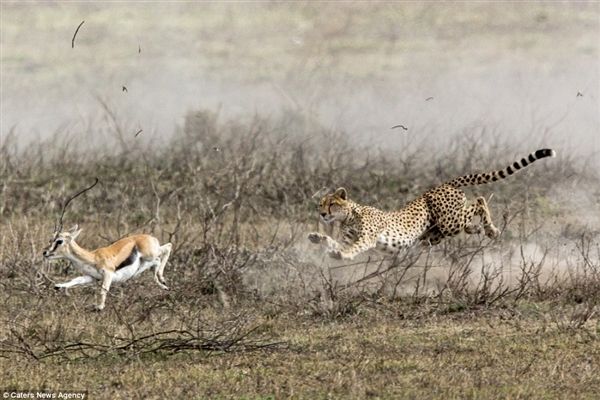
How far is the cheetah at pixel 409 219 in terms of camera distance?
1352 centimetres

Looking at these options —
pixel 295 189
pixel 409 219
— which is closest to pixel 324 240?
pixel 409 219

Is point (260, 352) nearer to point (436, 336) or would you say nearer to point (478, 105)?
point (436, 336)

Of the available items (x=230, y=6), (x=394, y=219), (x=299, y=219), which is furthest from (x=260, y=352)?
(x=230, y=6)

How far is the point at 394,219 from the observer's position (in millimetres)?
13805

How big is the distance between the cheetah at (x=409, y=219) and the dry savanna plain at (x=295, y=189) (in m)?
0.17

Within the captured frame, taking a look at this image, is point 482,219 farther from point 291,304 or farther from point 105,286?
point 105,286

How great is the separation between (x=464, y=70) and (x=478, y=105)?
57cm

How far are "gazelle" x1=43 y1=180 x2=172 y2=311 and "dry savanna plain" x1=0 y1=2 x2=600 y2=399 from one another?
232mm

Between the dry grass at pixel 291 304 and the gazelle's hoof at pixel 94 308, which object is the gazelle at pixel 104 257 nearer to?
the gazelle's hoof at pixel 94 308

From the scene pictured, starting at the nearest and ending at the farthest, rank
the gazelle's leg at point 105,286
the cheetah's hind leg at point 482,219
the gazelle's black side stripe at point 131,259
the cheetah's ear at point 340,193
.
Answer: the gazelle's leg at point 105,286 < the gazelle's black side stripe at point 131,259 < the cheetah's ear at point 340,193 < the cheetah's hind leg at point 482,219

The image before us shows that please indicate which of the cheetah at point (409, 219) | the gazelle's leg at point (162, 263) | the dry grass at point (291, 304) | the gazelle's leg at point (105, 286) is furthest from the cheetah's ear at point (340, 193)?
the gazelle's leg at point (105, 286)

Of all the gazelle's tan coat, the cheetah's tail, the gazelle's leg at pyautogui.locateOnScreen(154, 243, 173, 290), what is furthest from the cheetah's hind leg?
the gazelle's tan coat

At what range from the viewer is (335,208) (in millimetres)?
13672

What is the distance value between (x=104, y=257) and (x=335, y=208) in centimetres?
231
